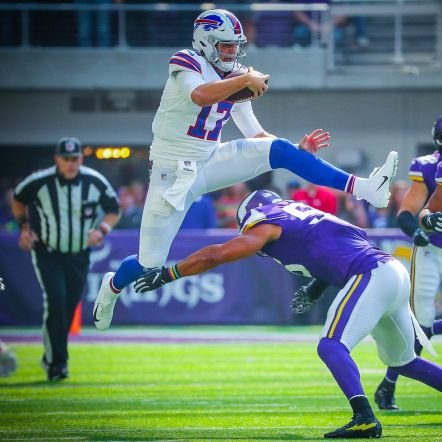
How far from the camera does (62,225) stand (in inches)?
399

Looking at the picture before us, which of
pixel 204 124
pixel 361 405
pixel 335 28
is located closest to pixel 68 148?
pixel 204 124

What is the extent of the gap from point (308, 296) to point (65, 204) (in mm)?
3792

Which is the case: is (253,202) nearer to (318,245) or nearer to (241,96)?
(318,245)

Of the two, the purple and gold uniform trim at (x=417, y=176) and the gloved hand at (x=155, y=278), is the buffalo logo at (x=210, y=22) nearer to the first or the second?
the gloved hand at (x=155, y=278)

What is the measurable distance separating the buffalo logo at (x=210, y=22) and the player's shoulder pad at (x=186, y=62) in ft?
0.61

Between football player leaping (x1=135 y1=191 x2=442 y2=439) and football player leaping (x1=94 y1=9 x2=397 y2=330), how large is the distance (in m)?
0.40

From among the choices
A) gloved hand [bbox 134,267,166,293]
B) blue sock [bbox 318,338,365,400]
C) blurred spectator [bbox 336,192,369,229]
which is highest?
gloved hand [bbox 134,267,166,293]

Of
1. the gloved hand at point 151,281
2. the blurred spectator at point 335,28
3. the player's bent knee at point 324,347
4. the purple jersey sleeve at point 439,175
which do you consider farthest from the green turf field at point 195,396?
the blurred spectator at point 335,28

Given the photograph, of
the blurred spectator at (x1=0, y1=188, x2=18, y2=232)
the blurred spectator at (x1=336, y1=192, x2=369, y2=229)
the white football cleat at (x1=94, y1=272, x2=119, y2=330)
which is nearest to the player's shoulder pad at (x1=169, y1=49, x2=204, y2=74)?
the white football cleat at (x1=94, y1=272, x2=119, y2=330)

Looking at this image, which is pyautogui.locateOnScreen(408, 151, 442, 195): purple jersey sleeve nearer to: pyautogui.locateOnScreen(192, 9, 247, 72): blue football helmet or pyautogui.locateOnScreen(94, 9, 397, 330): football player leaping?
pyautogui.locateOnScreen(94, 9, 397, 330): football player leaping

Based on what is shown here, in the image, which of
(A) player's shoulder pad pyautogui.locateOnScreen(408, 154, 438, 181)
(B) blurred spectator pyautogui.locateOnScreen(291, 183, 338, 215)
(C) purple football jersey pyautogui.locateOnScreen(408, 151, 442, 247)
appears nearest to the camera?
(C) purple football jersey pyautogui.locateOnScreen(408, 151, 442, 247)

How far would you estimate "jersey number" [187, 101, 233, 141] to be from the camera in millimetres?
7469

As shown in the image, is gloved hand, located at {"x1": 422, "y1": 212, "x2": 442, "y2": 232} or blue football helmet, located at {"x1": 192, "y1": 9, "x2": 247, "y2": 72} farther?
gloved hand, located at {"x1": 422, "y1": 212, "x2": 442, "y2": 232}

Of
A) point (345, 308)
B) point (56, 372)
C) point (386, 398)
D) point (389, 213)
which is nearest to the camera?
point (345, 308)
